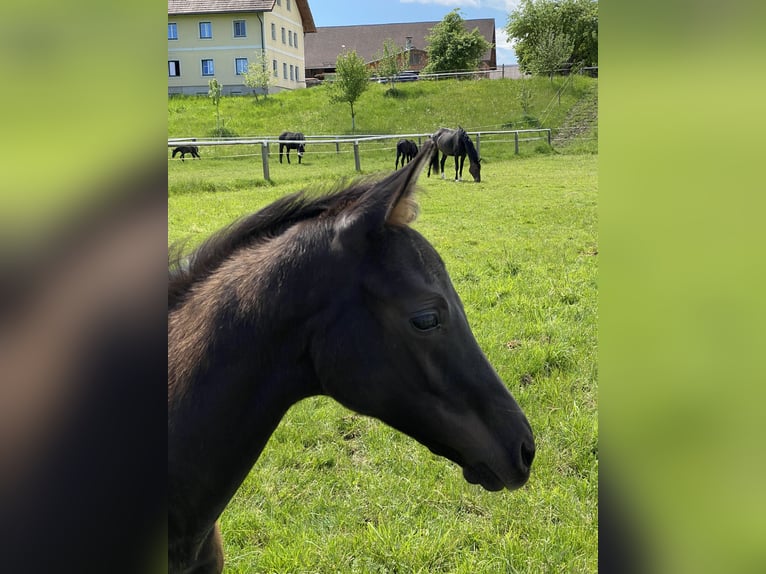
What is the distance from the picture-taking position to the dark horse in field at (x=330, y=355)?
1.20m

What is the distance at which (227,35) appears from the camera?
8.77 meters

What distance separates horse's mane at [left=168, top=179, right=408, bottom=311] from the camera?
4.57 feet

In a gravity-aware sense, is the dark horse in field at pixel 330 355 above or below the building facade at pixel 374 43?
below

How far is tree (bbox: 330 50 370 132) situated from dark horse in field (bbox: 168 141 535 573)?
59.7ft

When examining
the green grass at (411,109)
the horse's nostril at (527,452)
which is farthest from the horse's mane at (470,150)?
the horse's nostril at (527,452)

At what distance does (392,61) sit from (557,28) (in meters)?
18.8

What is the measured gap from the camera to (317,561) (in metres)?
2.18

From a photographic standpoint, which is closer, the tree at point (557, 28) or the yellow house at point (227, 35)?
the tree at point (557, 28)

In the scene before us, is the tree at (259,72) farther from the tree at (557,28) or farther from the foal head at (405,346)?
the foal head at (405,346)

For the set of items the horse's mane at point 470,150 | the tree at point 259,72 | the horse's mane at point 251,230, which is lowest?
the horse's mane at point 251,230

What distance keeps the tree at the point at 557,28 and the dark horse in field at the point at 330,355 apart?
0.59 m

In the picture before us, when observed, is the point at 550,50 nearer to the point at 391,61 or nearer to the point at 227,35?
the point at 227,35
